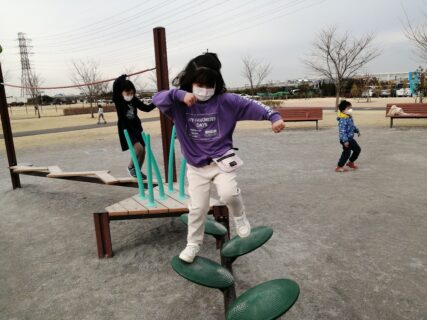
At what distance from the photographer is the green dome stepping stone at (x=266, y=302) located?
197 cm

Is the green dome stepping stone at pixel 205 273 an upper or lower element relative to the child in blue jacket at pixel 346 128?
lower

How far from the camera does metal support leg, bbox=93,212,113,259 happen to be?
Answer: 10.8ft

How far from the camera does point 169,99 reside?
2.32 meters

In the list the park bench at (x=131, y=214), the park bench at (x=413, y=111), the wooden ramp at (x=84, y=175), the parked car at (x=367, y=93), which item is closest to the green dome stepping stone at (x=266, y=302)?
the park bench at (x=131, y=214)

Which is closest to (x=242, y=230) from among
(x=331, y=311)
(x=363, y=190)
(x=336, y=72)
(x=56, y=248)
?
(x=331, y=311)

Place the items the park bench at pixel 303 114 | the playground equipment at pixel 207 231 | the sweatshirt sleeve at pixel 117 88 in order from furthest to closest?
1. the park bench at pixel 303 114
2. the sweatshirt sleeve at pixel 117 88
3. the playground equipment at pixel 207 231

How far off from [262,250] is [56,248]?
213 cm

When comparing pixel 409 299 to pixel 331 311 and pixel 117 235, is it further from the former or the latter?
pixel 117 235

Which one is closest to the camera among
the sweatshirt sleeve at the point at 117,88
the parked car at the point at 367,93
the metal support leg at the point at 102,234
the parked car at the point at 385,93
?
the metal support leg at the point at 102,234

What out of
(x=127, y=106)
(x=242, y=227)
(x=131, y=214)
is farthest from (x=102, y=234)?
(x=127, y=106)

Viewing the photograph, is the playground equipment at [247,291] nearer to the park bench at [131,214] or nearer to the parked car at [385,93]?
the park bench at [131,214]

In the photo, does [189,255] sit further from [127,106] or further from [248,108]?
[127,106]

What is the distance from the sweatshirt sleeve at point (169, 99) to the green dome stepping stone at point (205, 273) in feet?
3.64

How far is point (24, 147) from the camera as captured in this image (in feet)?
41.0
